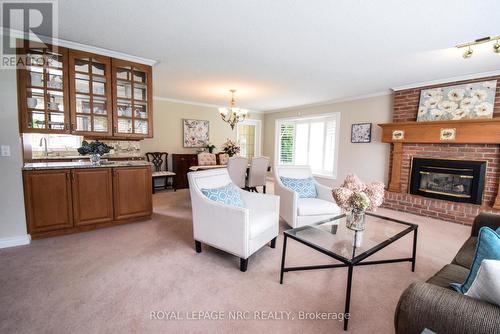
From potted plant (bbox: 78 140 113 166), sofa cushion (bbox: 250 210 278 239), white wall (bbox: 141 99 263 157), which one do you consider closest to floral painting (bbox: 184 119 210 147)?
white wall (bbox: 141 99 263 157)

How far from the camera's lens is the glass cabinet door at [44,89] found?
257 cm

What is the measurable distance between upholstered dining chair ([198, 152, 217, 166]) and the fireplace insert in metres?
4.21

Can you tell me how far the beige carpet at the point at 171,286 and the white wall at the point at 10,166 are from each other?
1.02ft

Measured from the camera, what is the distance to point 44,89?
8.90ft

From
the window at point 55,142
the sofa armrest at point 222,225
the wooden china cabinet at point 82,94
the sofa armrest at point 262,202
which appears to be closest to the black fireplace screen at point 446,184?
the sofa armrest at point 262,202

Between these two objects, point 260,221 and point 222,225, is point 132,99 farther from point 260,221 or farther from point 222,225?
point 260,221

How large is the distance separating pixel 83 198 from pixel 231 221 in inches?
80.8

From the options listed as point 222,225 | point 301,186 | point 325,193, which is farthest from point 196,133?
point 222,225

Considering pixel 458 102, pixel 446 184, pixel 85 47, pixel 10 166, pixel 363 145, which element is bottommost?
pixel 446 184

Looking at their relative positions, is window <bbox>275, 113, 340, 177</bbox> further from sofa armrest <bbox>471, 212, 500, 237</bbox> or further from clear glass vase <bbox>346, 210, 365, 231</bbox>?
clear glass vase <bbox>346, 210, 365, 231</bbox>

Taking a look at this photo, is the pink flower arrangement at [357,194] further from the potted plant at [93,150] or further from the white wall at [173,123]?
the white wall at [173,123]

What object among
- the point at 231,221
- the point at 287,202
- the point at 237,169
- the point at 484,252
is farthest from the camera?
the point at 237,169

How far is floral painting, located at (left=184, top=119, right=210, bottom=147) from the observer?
20.3 feet

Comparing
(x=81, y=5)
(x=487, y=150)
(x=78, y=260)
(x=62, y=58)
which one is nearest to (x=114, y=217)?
(x=78, y=260)
